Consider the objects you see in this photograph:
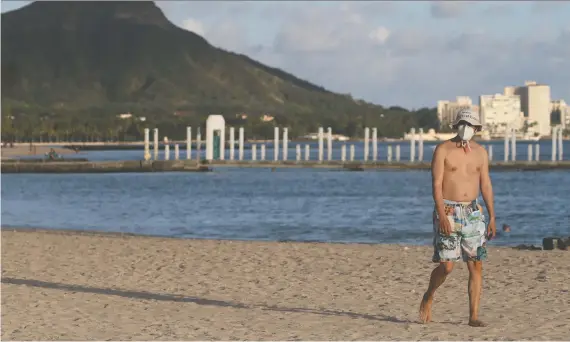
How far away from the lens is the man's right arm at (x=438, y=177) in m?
10.2

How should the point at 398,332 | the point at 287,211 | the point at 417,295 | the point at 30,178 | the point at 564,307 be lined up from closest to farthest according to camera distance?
the point at 398,332 < the point at 564,307 < the point at 417,295 < the point at 287,211 < the point at 30,178

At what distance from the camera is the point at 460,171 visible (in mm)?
10430

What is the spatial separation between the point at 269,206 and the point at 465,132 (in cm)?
4008

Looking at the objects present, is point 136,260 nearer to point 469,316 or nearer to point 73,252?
point 73,252

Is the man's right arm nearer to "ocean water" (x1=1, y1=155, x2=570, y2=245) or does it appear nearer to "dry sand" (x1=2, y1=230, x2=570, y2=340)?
"dry sand" (x1=2, y1=230, x2=570, y2=340)

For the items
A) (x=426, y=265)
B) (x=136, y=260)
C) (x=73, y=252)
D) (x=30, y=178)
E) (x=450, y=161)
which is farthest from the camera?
(x=30, y=178)

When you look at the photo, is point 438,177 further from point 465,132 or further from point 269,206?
point 269,206

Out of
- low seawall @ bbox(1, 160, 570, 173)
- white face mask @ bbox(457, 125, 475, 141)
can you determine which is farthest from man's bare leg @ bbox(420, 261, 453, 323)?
low seawall @ bbox(1, 160, 570, 173)

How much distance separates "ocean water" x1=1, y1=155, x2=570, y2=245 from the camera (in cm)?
3384

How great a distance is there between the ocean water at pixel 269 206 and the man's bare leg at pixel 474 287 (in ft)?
55.8

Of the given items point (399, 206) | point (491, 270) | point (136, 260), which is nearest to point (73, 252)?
point (136, 260)

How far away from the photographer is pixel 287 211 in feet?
151

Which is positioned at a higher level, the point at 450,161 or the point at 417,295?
the point at 450,161

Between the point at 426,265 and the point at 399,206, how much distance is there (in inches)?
1212
